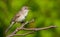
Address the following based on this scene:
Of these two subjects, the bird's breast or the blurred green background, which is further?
the blurred green background

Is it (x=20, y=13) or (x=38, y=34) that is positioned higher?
(x=20, y=13)

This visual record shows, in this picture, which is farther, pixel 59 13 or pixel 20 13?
pixel 59 13

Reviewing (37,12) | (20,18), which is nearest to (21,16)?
(20,18)

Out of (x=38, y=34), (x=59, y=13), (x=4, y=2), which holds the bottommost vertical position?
(x=38, y=34)

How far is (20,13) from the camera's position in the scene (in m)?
5.17

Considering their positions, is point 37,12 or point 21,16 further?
point 37,12

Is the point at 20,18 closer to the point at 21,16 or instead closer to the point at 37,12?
the point at 21,16

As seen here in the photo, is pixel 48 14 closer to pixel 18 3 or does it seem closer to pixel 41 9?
pixel 41 9

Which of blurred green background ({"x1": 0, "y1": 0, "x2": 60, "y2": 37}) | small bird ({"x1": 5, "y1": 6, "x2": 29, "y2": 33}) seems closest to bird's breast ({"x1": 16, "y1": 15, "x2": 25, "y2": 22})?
small bird ({"x1": 5, "y1": 6, "x2": 29, "y2": 33})

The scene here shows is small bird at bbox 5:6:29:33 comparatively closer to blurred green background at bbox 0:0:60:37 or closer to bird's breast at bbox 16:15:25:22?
bird's breast at bbox 16:15:25:22

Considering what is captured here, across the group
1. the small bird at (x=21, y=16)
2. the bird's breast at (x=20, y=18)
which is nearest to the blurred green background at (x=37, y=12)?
the small bird at (x=21, y=16)

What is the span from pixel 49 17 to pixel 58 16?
212 mm

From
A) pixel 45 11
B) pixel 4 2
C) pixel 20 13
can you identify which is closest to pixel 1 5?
pixel 4 2

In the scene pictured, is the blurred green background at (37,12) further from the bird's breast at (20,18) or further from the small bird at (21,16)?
the bird's breast at (20,18)
